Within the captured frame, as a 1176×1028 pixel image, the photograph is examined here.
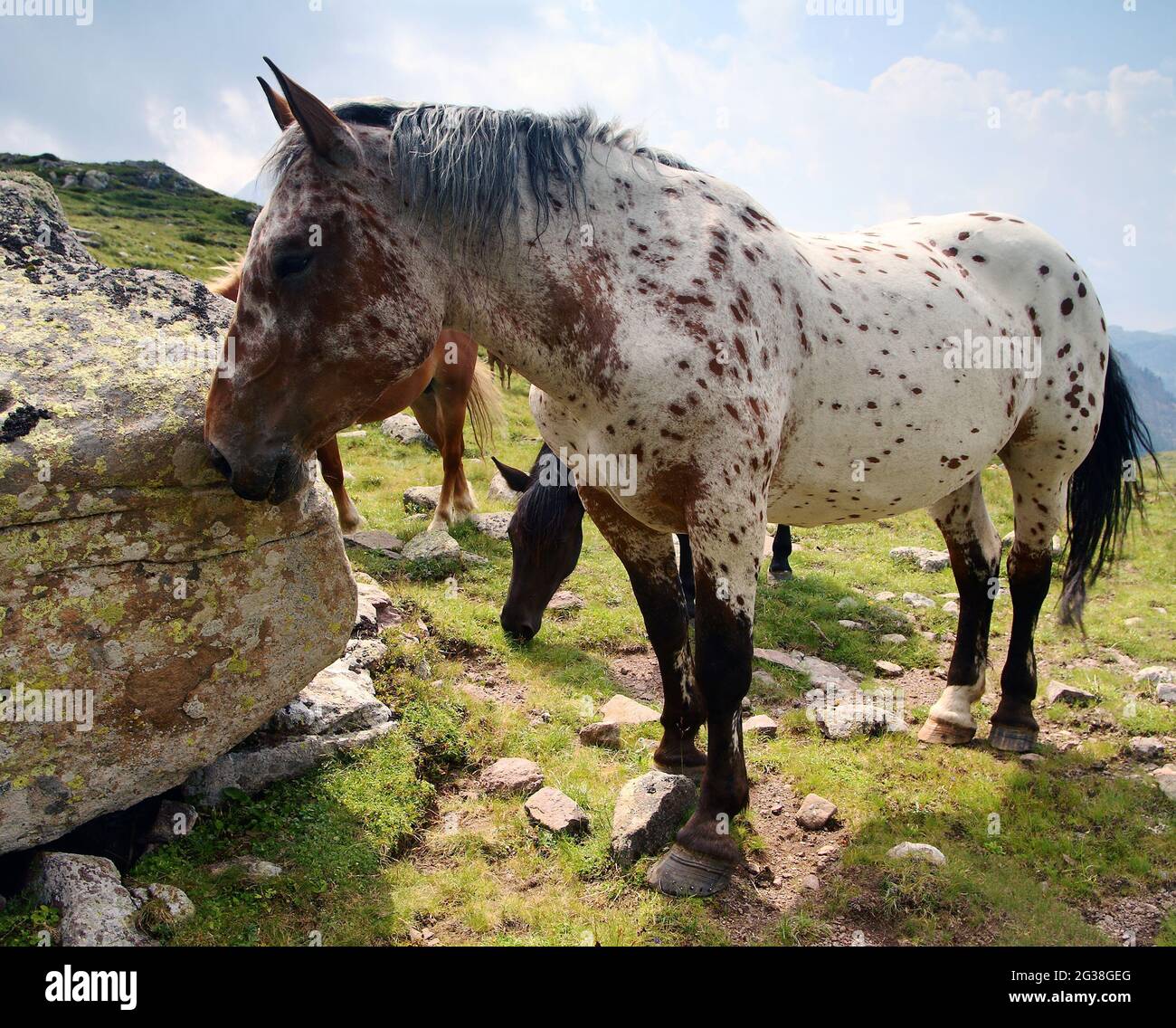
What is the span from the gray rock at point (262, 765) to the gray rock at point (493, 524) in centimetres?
466

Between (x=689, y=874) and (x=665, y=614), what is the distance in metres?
1.30

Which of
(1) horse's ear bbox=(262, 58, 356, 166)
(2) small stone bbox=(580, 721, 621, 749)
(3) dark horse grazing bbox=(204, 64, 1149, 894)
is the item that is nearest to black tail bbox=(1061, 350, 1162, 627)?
(3) dark horse grazing bbox=(204, 64, 1149, 894)

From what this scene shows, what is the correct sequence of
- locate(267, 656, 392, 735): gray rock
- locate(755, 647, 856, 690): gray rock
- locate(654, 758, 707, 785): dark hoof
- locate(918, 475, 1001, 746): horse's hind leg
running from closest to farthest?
locate(267, 656, 392, 735): gray rock, locate(654, 758, 707, 785): dark hoof, locate(918, 475, 1001, 746): horse's hind leg, locate(755, 647, 856, 690): gray rock

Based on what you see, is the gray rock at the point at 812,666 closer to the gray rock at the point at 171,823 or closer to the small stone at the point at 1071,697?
the small stone at the point at 1071,697

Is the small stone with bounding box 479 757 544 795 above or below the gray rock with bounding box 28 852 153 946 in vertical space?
below

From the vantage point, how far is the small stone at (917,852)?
3914 millimetres

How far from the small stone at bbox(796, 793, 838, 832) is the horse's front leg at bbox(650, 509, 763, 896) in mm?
624

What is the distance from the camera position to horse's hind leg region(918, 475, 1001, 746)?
5.43 meters

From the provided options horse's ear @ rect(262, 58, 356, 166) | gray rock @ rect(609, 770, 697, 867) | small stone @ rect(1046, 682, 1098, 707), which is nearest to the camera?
horse's ear @ rect(262, 58, 356, 166)

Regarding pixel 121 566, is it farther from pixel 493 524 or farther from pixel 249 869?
pixel 493 524

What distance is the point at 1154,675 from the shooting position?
252 inches

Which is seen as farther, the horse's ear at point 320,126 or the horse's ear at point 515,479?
the horse's ear at point 515,479

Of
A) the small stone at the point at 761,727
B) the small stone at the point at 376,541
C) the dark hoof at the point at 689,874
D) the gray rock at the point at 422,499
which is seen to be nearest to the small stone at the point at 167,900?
the dark hoof at the point at 689,874

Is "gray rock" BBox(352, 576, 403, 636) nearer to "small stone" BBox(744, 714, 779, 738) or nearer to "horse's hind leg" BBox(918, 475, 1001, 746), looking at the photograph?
"small stone" BBox(744, 714, 779, 738)
